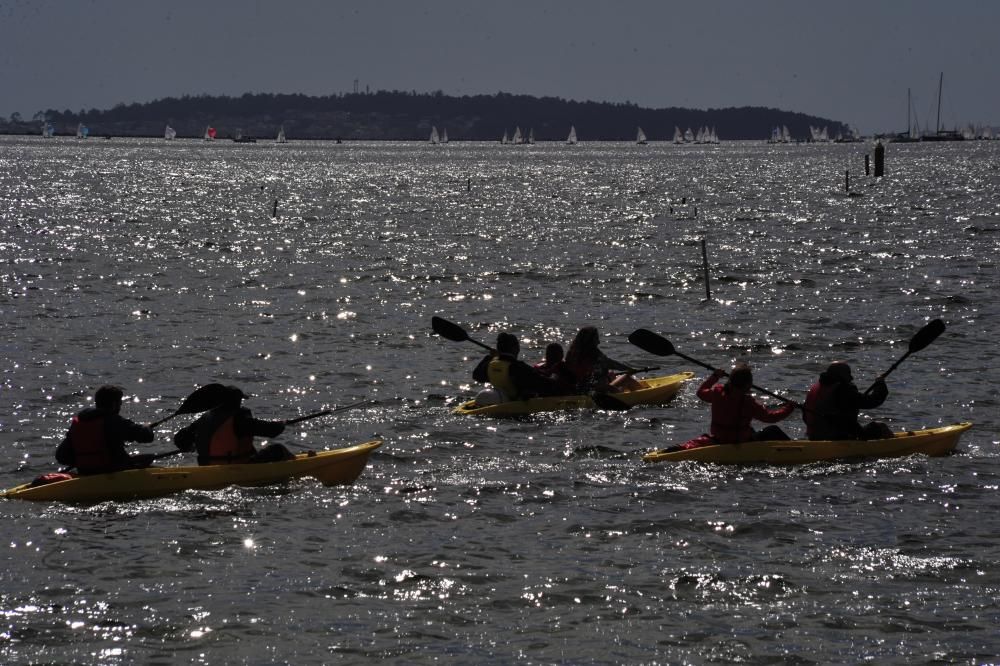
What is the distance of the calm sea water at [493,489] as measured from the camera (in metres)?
12.0

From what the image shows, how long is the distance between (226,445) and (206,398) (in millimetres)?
563

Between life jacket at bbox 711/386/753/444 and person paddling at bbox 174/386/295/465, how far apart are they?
17.1ft

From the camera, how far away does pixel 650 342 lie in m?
20.8

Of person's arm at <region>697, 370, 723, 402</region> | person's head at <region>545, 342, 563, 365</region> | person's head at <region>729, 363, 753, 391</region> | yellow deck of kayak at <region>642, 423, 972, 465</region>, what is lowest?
yellow deck of kayak at <region>642, 423, 972, 465</region>

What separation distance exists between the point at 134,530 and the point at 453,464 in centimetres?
446

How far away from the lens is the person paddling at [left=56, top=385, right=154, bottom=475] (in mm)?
15773

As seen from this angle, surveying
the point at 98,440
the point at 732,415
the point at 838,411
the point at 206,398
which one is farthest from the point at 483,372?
the point at 98,440

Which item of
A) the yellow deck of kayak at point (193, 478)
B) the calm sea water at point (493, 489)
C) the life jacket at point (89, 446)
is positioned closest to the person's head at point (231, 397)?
the yellow deck of kayak at point (193, 478)

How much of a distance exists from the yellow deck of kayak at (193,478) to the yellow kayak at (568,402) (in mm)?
4314

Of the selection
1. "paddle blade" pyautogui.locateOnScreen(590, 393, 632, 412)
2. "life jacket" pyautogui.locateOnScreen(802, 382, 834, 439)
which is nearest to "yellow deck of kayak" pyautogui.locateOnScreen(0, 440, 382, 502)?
"paddle blade" pyautogui.locateOnScreen(590, 393, 632, 412)

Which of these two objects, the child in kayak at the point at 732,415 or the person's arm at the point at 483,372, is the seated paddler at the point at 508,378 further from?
the child in kayak at the point at 732,415

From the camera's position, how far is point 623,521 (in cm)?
1520

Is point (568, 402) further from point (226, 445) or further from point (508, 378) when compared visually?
point (226, 445)

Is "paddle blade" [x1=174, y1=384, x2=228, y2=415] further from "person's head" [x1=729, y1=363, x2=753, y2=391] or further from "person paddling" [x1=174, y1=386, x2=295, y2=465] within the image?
"person's head" [x1=729, y1=363, x2=753, y2=391]
